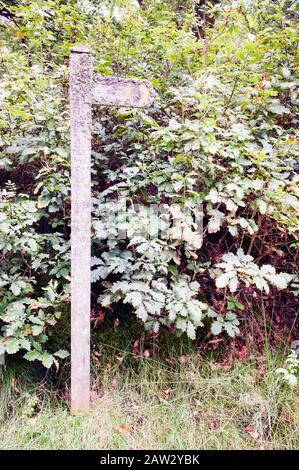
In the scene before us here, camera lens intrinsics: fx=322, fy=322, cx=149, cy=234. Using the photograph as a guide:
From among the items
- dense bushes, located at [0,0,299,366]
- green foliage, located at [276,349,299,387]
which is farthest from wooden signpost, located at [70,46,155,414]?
green foliage, located at [276,349,299,387]

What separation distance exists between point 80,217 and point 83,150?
36cm

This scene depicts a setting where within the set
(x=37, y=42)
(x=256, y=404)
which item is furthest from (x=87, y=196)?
(x=37, y=42)

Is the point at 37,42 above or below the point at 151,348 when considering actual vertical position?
above

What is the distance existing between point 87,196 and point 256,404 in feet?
5.18

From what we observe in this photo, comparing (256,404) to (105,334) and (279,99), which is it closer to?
(105,334)

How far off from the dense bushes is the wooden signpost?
190mm

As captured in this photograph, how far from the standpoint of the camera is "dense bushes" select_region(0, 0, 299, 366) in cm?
193

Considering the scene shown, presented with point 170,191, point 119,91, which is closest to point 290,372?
point 170,191

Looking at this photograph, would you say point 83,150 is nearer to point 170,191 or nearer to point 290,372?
point 170,191

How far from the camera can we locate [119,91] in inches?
67.8

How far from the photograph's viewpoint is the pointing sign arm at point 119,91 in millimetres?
1714

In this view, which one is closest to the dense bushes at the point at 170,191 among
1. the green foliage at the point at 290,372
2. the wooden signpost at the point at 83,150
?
the wooden signpost at the point at 83,150

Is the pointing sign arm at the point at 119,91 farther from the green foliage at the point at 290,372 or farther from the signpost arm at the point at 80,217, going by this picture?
the green foliage at the point at 290,372

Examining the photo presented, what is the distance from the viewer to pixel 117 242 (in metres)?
2.05
